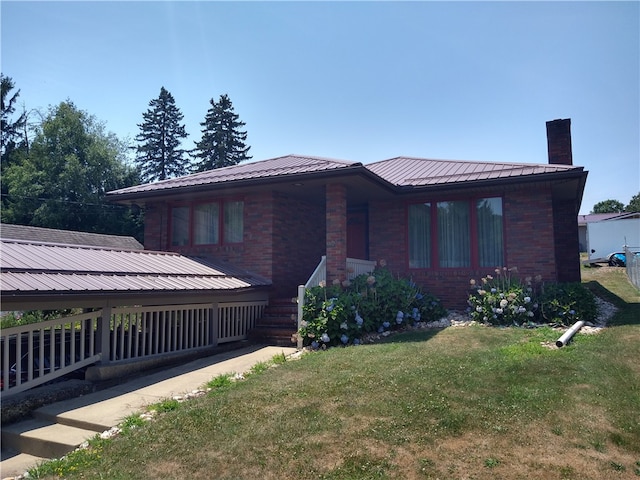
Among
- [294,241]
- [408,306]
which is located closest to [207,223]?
[294,241]

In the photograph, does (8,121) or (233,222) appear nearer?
(233,222)

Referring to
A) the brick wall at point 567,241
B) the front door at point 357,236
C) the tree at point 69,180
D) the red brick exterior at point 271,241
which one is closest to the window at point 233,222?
the red brick exterior at point 271,241

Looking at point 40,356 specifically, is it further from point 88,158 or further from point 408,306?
point 88,158

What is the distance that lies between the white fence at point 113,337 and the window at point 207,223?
2247 millimetres

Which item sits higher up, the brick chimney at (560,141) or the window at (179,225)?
the brick chimney at (560,141)

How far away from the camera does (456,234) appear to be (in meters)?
11.4

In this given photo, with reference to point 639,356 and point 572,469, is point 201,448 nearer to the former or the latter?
point 572,469

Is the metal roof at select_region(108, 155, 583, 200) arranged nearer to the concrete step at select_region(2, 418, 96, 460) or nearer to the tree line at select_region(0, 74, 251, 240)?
the concrete step at select_region(2, 418, 96, 460)

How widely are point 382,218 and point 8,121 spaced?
39.7 meters

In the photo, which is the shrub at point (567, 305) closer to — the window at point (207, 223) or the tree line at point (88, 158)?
the window at point (207, 223)

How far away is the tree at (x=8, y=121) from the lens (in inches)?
Result: 1489

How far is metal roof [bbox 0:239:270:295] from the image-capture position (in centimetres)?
603

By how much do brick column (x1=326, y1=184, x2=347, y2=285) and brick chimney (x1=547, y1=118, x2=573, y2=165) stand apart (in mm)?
7307

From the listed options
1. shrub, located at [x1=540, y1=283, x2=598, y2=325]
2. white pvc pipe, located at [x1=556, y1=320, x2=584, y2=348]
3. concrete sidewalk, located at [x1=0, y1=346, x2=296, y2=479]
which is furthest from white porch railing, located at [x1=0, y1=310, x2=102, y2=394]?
shrub, located at [x1=540, y1=283, x2=598, y2=325]
